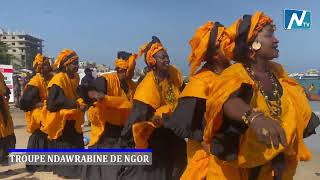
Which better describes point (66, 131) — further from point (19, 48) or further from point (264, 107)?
point (19, 48)

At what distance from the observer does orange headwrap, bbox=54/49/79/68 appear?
24.5ft

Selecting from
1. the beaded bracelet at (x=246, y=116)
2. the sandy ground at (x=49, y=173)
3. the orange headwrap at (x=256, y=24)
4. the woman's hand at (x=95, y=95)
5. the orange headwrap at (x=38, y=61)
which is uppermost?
the orange headwrap at (x=256, y=24)

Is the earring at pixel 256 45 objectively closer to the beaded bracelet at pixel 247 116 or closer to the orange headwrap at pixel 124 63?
the beaded bracelet at pixel 247 116

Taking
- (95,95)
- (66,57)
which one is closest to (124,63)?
(95,95)

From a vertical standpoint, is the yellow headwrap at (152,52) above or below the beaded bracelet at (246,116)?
above

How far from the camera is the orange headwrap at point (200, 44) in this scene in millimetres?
3604

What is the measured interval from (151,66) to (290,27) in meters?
3.93

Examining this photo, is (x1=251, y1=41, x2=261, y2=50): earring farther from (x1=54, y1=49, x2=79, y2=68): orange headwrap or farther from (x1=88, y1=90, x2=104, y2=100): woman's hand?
(x1=54, y1=49, x2=79, y2=68): orange headwrap

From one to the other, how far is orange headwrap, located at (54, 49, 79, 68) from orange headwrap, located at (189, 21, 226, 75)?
4.16 metres

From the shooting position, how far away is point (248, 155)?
2533 mm

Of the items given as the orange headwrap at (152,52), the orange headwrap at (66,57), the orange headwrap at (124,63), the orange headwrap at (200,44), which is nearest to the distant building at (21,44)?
the orange headwrap at (66,57)

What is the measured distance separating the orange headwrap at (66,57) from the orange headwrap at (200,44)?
416 centimetres

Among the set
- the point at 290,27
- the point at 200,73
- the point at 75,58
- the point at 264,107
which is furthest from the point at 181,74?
the point at 290,27

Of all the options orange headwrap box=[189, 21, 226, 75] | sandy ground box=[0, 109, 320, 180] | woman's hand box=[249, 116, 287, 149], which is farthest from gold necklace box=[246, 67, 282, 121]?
sandy ground box=[0, 109, 320, 180]
